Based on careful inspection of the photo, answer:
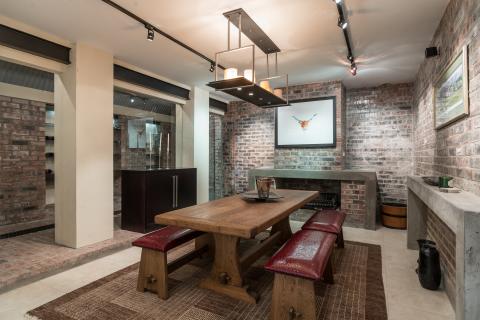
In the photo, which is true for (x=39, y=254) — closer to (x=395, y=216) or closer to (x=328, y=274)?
(x=328, y=274)

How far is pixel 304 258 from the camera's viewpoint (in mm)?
1945

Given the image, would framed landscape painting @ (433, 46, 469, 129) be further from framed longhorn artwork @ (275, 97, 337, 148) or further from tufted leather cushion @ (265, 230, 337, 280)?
framed longhorn artwork @ (275, 97, 337, 148)

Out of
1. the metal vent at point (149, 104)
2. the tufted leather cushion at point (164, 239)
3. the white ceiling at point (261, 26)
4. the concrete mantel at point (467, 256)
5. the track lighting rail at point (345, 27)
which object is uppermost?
the white ceiling at point (261, 26)

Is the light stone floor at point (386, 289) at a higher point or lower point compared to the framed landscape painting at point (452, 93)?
lower

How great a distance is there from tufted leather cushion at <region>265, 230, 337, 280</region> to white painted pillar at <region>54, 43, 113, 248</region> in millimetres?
2665

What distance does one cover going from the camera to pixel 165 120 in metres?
6.02

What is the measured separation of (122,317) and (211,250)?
1.27m

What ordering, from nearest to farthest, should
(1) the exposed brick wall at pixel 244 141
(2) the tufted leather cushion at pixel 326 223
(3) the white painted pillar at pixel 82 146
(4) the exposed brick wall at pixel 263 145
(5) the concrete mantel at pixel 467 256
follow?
(5) the concrete mantel at pixel 467 256, (2) the tufted leather cushion at pixel 326 223, (3) the white painted pillar at pixel 82 146, (4) the exposed brick wall at pixel 263 145, (1) the exposed brick wall at pixel 244 141

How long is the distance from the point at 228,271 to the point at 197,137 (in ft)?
11.4

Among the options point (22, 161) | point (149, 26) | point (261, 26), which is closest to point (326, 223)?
point (261, 26)

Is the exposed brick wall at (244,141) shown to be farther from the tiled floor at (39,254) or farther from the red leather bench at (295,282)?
the red leather bench at (295,282)

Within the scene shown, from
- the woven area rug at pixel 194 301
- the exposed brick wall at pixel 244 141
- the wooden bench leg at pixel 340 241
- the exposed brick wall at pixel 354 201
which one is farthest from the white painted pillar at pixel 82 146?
the exposed brick wall at pixel 354 201

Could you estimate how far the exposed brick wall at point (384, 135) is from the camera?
5.26m

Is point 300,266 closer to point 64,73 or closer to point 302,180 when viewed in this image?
point 64,73
